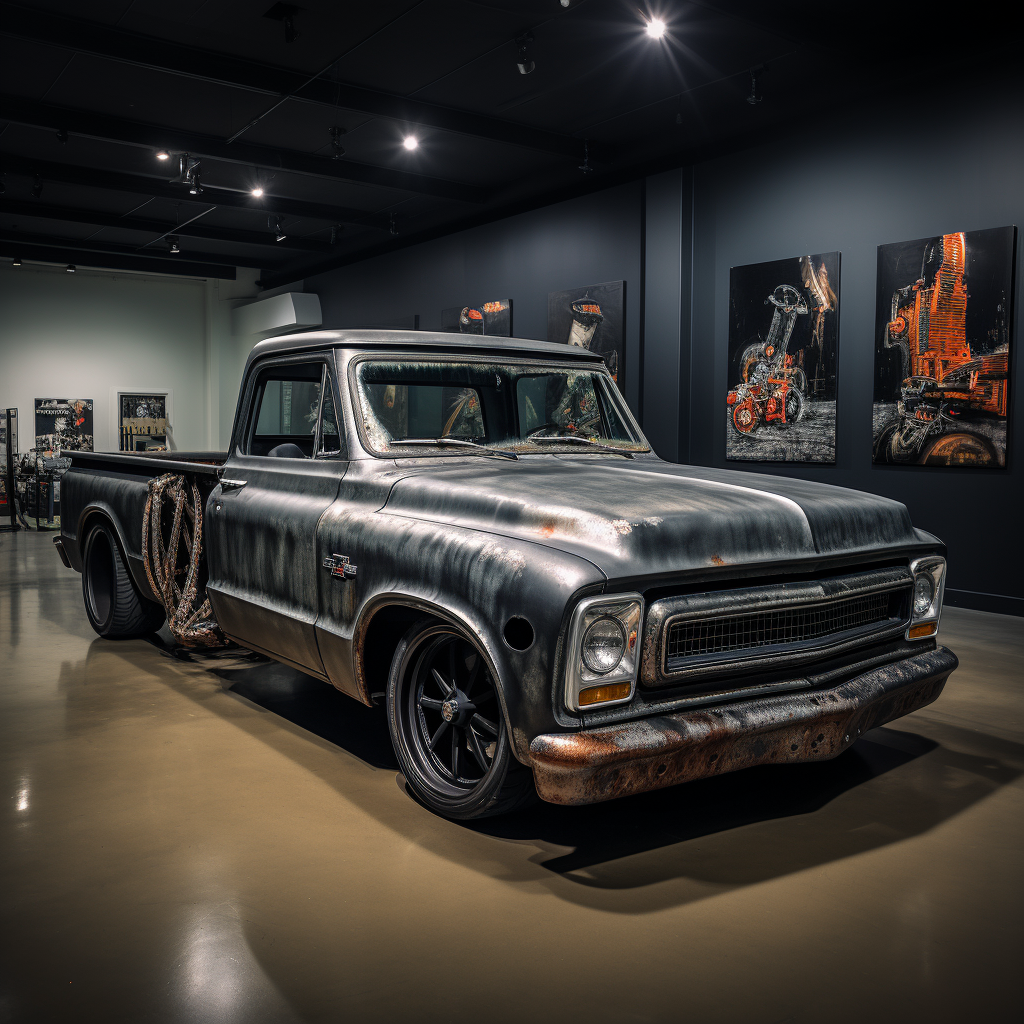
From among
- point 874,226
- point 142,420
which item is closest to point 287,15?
point 874,226

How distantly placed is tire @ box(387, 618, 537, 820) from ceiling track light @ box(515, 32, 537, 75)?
5455mm

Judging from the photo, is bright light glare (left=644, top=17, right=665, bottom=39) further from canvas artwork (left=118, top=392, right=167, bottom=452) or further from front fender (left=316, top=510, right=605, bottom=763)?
canvas artwork (left=118, top=392, right=167, bottom=452)

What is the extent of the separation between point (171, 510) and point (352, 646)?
220cm

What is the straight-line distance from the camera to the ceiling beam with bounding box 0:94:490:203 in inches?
346

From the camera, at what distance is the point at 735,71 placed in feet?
24.6

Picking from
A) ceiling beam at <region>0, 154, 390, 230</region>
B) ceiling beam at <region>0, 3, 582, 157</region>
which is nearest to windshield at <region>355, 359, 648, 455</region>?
Result: ceiling beam at <region>0, 3, 582, 157</region>

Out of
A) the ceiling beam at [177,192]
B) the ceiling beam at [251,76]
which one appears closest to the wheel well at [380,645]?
the ceiling beam at [251,76]

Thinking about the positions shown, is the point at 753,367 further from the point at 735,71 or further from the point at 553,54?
the point at 553,54

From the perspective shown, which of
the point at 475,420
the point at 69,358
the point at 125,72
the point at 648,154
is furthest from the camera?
the point at 69,358

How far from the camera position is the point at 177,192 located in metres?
11.5

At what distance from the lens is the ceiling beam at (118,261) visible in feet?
48.0

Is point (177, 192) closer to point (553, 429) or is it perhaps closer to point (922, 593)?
point (553, 429)

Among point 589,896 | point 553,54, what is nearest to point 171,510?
point 589,896

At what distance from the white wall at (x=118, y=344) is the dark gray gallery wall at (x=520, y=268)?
14.7ft
